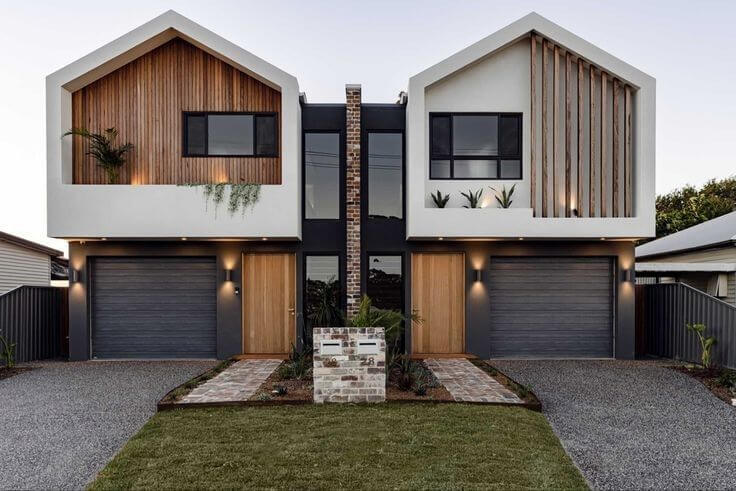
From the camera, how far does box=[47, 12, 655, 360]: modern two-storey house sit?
8961 mm

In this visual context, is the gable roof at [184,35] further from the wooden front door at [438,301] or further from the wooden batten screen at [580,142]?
the wooden batten screen at [580,142]

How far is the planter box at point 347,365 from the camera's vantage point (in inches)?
232

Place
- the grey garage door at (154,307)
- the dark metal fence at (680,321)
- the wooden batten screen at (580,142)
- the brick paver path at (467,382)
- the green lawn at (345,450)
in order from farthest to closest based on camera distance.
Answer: the grey garage door at (154,307) → the wooden batten screen at (580,142) → the dark metal fence at (680,321) → the brick paver path at (467,382) → the green lawn at (345,450)

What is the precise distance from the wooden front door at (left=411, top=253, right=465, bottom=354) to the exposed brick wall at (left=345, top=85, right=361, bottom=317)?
55.6 inches

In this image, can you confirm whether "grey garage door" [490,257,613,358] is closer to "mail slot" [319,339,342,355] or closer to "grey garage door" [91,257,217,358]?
"mail slot" [319,339,342,355]

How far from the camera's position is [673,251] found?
12.9m

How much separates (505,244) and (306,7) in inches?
450

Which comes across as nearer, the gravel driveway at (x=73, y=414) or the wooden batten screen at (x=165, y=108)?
the gravel driveway at (x=73, y=414)

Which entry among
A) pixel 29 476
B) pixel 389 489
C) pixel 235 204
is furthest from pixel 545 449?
pixel 235 204

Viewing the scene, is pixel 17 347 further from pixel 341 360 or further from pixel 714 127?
pixel 714 127

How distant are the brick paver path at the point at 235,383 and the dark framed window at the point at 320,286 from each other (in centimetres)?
136

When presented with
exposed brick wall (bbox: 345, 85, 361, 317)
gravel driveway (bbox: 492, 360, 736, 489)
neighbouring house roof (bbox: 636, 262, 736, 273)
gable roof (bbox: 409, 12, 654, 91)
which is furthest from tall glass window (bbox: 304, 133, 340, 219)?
neighbouring house roof (bbox: 636, 262, 736, 273)

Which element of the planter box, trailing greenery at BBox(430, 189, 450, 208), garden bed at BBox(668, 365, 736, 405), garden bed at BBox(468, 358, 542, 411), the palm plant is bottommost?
garden bed at BBox(668, 365, 736, 405)

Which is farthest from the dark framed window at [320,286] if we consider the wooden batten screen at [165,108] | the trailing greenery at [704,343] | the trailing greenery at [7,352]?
the trailing greenery at [704,343]
